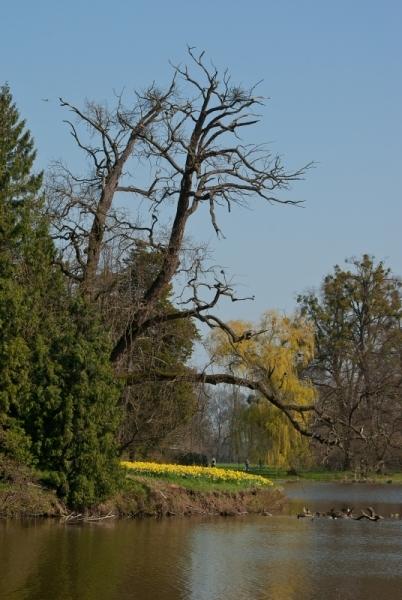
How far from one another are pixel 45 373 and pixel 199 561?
264 inches

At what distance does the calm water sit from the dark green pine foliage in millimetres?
1511

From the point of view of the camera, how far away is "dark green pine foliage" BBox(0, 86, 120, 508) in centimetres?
1886

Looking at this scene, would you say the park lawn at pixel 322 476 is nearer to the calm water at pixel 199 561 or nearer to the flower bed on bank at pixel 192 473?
the flower bed on bank at pixel 192 473

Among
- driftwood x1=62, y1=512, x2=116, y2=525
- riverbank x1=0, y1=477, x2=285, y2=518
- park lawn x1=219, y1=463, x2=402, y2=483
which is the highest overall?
park lawn x1=219, y1=463, x2=402, y2=483

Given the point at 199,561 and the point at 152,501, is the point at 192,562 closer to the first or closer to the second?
the point at 199,561

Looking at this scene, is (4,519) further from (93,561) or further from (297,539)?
(297,539)

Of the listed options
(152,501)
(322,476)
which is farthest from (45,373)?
(322,476)

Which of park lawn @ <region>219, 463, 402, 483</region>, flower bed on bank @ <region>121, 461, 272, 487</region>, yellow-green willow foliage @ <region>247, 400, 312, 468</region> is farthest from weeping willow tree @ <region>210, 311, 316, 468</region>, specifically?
flower bed on bank @ <region>121, 461, 272, 487</region>

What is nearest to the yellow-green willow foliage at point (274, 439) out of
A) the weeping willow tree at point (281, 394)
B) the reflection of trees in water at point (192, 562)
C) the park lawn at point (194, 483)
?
the weeping willow tree at point (281, 394)

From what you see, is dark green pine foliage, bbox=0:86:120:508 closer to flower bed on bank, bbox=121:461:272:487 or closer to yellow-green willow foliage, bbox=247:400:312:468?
flower bed on bank, bbox=121:461:272:487

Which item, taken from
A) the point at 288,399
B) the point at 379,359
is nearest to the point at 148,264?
the point at 288,399

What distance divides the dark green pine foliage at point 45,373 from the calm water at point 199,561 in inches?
59.5

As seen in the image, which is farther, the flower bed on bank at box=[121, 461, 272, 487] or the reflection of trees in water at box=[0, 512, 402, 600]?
the flower bed on bank at box=[121, 461, 272, 487]

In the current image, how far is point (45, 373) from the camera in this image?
19.7 meters
